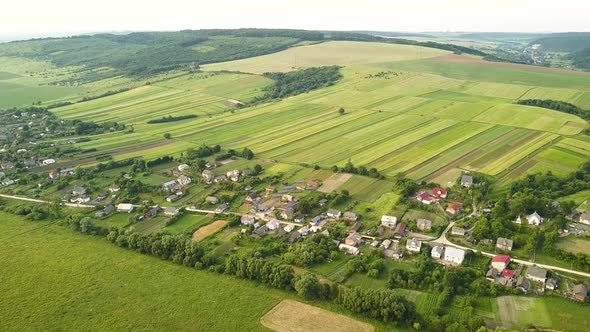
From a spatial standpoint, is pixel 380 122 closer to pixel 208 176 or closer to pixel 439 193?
pixel 439 193

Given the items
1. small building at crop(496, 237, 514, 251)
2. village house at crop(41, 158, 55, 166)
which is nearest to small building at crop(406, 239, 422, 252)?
small building at crop(496, 237, 514, 251)

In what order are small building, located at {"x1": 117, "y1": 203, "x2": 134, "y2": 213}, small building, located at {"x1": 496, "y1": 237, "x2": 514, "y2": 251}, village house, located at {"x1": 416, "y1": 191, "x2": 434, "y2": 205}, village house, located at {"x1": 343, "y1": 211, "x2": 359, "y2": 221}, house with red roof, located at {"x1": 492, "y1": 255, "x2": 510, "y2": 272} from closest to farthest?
house with red roof, located at {"x1": 492, "y1": 255, "x2": 510, "y2": 272}
small building, located at {"x1": 496, "y1": 237, "x2": 514, "y2": 251}
village house, located at {"x1": 343, "y1": 211, "x2": 359, "y2": 221}
village house, located at {"x1": 416, "y1": 191, "x2": 434, "y2": 205}
small building, located at {"x1": 117, "y1": 203, "x2": 134, "y2": 213}

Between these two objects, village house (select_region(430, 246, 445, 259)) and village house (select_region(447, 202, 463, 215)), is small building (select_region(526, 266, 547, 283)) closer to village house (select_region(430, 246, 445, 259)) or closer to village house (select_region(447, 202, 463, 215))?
village house (select_region(430, 246, 445, 259))

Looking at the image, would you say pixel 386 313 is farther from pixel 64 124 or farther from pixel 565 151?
pixel 64 124

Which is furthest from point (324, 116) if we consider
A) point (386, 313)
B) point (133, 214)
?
point (386, 313)

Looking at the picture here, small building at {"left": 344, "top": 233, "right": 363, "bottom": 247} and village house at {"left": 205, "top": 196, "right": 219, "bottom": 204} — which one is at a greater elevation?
village house at {"left": 205, "top": 196, "right": 219, "bottom": 204}

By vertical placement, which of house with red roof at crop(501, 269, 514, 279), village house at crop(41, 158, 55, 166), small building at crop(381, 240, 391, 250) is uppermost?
village house at crop(41, 158, 55, 166)

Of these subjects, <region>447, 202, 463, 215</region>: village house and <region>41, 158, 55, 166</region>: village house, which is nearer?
<region>447, 202, 463, 215</region>: village house
